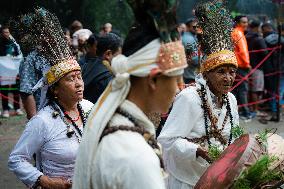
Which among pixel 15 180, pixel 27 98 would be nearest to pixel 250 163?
pixel 27 98

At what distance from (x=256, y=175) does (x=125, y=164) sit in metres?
1.49

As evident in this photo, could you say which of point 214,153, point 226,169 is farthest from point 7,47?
point 226,169

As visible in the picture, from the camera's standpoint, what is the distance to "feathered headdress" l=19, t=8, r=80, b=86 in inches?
168

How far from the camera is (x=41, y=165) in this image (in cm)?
422

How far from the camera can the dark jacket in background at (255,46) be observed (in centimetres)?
1183

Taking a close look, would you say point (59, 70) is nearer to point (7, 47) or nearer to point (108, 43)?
point (108, 43)

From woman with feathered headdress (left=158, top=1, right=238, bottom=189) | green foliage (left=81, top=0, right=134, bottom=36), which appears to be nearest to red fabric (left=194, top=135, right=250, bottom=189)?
woman with feathered headdress (left=158, top=1, right=238, bottom=189)

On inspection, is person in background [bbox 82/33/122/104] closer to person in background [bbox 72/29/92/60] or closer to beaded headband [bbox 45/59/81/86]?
beaded headband [bbox 45/59/81/86]

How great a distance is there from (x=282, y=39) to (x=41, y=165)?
29.9ft

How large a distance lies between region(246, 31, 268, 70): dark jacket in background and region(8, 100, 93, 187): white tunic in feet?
27.3

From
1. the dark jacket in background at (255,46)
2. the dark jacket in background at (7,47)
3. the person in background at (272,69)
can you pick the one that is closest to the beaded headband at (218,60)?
the dark jacket in background at (255,46)

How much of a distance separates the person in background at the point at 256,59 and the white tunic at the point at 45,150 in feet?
27.3

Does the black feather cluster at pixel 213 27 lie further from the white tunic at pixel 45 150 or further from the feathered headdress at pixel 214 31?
the white tunic at pixel 45 150

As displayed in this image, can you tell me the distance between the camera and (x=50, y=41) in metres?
4.43
